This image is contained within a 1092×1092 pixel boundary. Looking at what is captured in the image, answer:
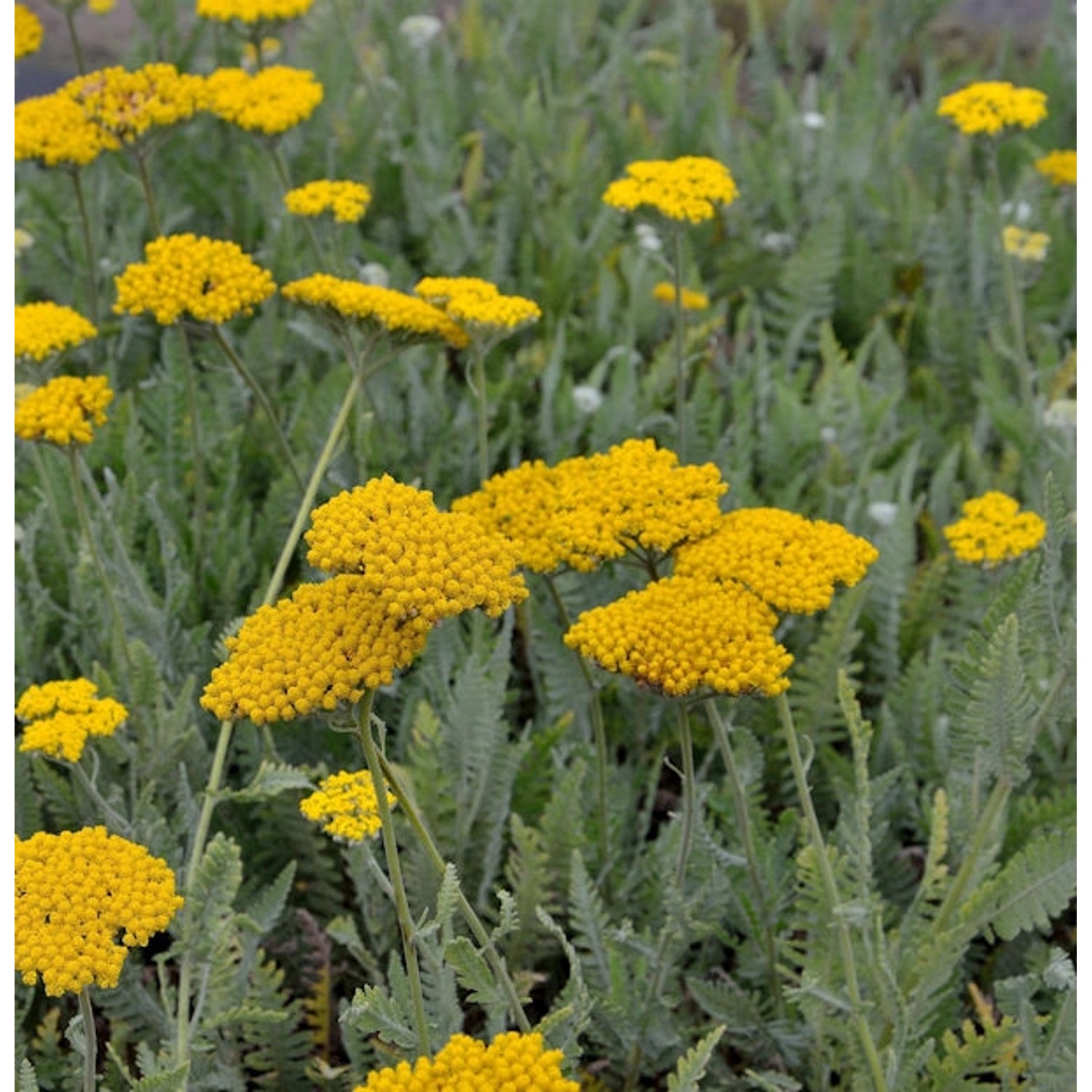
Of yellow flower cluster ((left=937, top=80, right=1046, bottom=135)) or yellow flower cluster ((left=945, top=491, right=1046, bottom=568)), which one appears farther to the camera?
Answer: yellow flower cluster ((left=937, top=80, right=1046, bottom=135))

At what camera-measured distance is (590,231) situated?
346cm

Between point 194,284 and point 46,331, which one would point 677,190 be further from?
point 46,331

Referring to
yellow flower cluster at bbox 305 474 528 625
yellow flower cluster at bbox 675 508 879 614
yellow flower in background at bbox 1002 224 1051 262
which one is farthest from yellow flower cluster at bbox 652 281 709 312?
yellow flower cluster at bbox 305 474 528 625

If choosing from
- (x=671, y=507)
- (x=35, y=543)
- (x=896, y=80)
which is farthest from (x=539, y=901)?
(x=896, y=80)

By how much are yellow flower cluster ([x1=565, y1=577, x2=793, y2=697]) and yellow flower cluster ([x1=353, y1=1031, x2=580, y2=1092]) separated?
1.21 feet

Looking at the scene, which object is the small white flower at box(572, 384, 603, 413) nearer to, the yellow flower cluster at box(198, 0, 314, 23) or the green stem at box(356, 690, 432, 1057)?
the yellow flower cluster at box(198, 0, 314, 23)

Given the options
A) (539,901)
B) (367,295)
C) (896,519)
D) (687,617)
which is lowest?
(539,901)

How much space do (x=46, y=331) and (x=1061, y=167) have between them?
92.9 inches

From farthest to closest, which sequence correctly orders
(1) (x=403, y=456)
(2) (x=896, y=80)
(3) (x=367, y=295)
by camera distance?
(2) (x=896, y=80)
(1) (x=403, y=456)
(3) (x=367, y=295)

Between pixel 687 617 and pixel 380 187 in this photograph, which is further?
pixel 380 187

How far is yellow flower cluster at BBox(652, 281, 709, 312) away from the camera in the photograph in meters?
3.04

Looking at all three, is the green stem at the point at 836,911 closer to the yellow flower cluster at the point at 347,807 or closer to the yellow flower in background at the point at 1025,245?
the yellow flower cluster at the point at 347,807

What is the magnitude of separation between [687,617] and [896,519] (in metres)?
1.07

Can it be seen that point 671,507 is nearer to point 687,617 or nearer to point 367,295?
point 687,617
